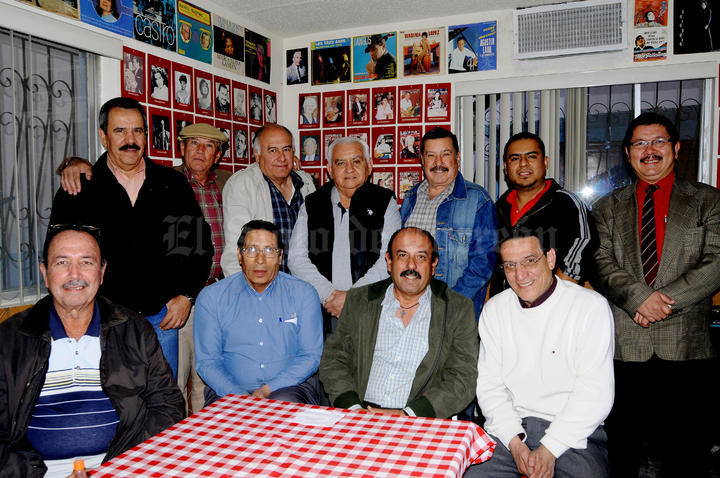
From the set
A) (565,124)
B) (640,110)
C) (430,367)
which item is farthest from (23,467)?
(640,110)

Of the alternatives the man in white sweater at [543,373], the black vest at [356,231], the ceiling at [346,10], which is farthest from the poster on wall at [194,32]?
the man in white sweater at [543,373]

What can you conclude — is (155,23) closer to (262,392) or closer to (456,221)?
(456,221)

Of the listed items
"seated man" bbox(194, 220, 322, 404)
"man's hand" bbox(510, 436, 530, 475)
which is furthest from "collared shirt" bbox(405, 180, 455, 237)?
"man's hand" bbox(510, 436, 530, 475)

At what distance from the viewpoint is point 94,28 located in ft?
10.3

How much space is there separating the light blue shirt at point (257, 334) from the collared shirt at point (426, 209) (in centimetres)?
79

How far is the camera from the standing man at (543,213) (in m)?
2.72

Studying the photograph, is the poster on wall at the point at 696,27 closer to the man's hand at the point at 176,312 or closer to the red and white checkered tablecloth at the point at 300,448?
the red and white checkered tablecloth at the point at 300,448

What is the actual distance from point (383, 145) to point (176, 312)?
8.50 ft

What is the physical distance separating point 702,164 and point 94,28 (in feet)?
14.0

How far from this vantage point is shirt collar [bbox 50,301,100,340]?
183 centimetres

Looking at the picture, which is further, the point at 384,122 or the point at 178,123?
the point at 384,122

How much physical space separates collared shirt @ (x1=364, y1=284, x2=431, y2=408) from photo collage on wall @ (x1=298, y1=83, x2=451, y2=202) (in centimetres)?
229

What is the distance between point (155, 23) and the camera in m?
3.53

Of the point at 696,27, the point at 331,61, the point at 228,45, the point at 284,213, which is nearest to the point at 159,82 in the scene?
the point at 228,45
